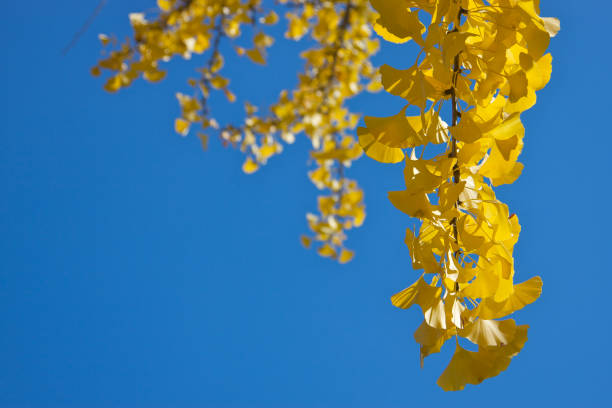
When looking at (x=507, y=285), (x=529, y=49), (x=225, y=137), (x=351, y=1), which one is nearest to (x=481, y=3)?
(x=529, y=49)

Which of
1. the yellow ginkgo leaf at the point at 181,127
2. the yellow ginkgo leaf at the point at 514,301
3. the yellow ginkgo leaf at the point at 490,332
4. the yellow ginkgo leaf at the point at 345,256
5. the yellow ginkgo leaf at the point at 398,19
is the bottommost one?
the yellow ginkgo leaf at the point at 490,332

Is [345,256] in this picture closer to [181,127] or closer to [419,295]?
[181,127]

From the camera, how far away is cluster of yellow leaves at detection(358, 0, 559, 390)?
0.93 ft

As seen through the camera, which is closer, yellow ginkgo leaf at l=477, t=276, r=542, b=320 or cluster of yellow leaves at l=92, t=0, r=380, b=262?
yellow ginkgo leaf at l=477, t=276, r=542, b=320

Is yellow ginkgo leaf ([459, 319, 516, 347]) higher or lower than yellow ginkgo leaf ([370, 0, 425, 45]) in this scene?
lower

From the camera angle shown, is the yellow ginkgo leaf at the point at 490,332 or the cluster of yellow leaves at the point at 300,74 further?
the cluster of yellow leaves at the point at 300,74

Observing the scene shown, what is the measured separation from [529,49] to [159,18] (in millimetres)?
1046

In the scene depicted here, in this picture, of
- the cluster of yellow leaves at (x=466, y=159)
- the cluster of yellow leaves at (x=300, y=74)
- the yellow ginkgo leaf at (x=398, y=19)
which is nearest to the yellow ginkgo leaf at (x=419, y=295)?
the cluster of yellow leaves at (x=466, y=159)

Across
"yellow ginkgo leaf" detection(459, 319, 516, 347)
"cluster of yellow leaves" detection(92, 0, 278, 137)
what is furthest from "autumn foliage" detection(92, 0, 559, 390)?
"cluster of yellow leaves" detection(92, 0, 278, 137)

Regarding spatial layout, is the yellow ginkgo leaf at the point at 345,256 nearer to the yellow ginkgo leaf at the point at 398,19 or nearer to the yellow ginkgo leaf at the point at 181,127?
the yellow ginkgo leaf at the point at 181,127

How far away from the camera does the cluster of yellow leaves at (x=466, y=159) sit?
28cm

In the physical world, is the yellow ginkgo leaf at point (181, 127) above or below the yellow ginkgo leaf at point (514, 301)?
above

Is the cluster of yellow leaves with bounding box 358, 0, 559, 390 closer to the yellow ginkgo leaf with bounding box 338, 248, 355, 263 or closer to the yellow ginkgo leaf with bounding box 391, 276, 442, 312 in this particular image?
the yellow ginkgo leaf with bounding box 391, 276, 442, 312

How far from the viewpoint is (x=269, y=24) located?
124cm
